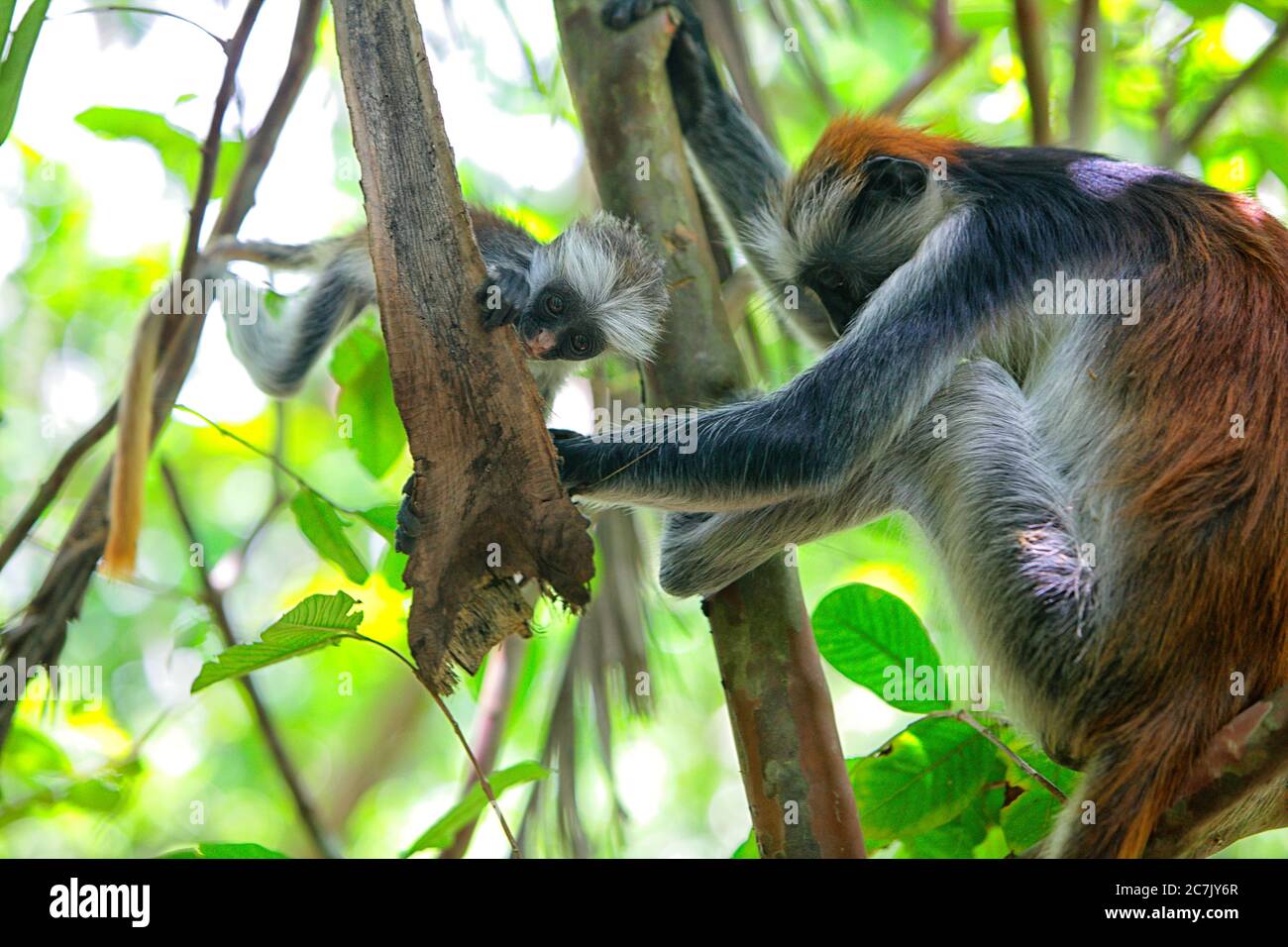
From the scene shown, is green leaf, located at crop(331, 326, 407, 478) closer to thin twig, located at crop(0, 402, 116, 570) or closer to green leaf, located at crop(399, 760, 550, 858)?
thin twig, located at crop(0, 402, 116, 570)

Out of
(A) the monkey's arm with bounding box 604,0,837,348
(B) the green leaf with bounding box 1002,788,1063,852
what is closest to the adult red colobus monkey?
(B) the green leaf with bounding box 1002,788,1063,852

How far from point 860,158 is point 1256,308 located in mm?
1273

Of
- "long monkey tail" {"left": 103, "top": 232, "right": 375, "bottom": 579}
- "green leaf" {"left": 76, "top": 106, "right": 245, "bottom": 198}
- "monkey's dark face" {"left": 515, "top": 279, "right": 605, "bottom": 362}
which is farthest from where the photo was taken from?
"long monkey tail" {"left": 103, "top": 232, "right": 375, "bottom": 579}

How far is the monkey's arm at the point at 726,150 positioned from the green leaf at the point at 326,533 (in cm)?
185

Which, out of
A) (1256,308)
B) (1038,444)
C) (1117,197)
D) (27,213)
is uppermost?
(27,213)

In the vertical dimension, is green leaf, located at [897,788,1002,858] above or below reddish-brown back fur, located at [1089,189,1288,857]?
below

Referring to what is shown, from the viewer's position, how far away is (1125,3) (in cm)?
604

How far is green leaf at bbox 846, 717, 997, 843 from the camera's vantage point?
2.80m

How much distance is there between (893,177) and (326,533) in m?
2.06

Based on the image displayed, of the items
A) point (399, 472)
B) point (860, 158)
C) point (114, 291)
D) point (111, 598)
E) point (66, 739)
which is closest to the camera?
point (860, 158)

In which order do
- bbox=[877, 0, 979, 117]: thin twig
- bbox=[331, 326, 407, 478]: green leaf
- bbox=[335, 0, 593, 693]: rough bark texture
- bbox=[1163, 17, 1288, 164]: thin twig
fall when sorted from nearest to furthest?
bbox=[335, 0, 593, 693]: rough bark texture, bbox=[331, 326, 407, 478]: green leaf, bbox=[1163, 17, 1288, 164]: thin twig, bbox=[877, 0, 979, 117]: thin twig

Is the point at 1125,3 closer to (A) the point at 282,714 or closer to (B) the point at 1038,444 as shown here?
(B) the point at 1038,444

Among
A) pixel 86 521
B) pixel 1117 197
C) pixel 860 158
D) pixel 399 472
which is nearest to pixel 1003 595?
pixel 1117 197

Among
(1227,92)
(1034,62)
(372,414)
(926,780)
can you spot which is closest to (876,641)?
(926,780)
